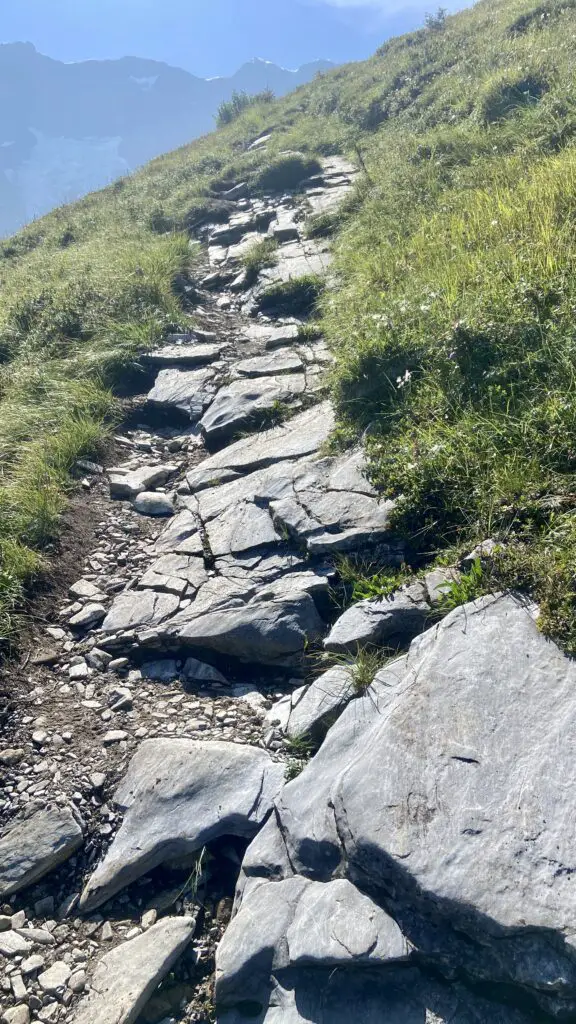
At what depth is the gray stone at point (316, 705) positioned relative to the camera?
12.2 feet

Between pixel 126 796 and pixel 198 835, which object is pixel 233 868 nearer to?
pixel 198 835

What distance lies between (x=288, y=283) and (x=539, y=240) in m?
4.28

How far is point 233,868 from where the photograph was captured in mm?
3398

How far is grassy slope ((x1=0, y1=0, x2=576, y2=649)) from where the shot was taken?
164 inches

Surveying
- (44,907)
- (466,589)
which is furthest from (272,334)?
(44,907)

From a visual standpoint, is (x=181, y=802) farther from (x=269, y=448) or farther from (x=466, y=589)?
(x=269, y=448)

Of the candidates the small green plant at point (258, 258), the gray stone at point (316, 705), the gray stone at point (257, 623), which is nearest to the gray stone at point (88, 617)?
the gray stone at point (257, 623)

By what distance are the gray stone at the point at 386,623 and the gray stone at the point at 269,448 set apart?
2.12 metres

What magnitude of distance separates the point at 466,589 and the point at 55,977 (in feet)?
9.17

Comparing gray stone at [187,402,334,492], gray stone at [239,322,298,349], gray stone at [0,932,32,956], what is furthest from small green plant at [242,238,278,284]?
gray stone at [0,932,32,956]

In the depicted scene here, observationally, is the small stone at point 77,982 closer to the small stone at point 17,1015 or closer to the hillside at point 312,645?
the hillside at point 312,645

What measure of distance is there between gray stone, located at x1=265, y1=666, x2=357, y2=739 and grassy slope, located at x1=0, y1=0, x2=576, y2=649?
3.48 feet

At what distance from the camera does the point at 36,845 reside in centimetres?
351

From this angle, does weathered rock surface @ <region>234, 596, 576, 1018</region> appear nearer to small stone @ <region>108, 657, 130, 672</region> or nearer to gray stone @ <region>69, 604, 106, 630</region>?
Result: small stone @ <region>108, 657, 130, 672</region>
